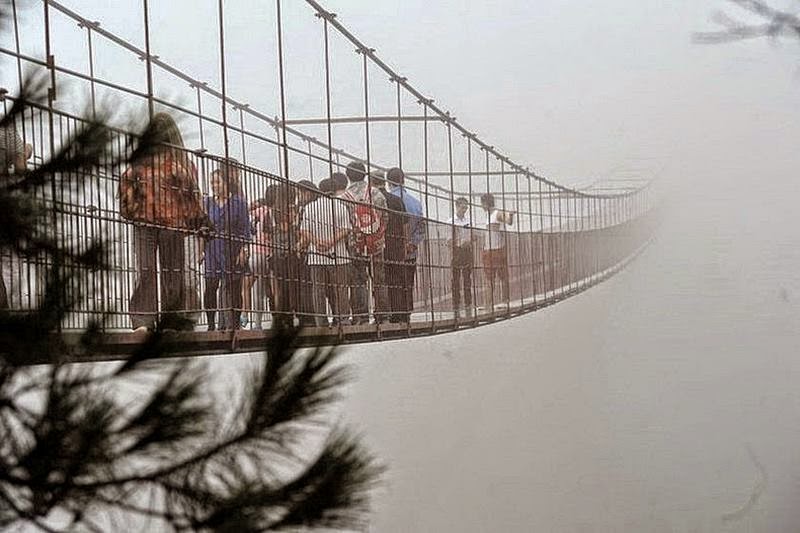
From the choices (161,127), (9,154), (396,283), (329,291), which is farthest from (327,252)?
(9,154)

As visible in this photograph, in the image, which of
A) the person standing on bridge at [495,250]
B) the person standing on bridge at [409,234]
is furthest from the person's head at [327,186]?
the person standing on bridge at [495,250]

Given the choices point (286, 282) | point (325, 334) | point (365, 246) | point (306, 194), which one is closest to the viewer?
point (325, 334)

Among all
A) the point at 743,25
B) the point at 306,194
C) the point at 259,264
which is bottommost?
the point at 259,264

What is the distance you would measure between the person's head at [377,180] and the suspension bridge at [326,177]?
0.06ft

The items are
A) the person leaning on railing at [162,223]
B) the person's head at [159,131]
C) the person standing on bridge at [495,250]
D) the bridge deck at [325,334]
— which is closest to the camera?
the person's head at [159,131]

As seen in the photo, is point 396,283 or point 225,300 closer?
point 225,300

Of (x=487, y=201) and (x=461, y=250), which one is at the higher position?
(x=487, y=201)

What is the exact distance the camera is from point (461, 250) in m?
2.71

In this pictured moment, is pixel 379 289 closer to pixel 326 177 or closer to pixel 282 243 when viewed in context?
pixel 326 177

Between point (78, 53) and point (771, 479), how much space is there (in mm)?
1718

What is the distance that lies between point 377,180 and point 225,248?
27.0 inches

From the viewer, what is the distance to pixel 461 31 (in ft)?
8.63

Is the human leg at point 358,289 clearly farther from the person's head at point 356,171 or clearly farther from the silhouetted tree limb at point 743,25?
the silhouetted tree limb at point 743,25

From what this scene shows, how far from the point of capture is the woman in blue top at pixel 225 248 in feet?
6.18
